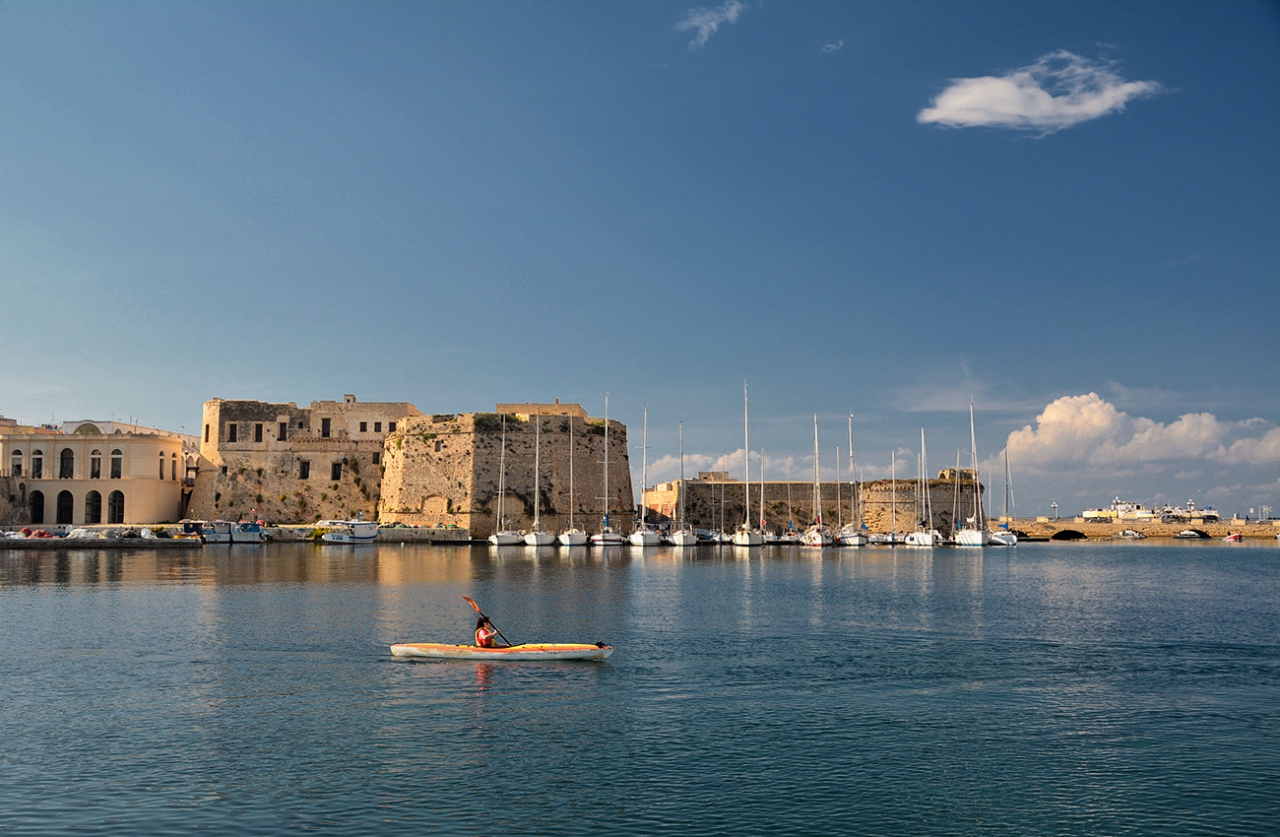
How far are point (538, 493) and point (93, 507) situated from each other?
25.1 metres

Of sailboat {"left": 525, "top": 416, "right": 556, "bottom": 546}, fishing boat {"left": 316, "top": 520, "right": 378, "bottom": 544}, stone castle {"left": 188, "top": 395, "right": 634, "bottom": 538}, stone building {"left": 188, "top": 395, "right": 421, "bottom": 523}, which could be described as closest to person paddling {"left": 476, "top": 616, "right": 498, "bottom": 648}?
sailboat {"left": 525, "top": 416, "right": 556, "bottom": 546}

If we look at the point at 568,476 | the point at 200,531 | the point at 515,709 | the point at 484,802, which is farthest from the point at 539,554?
the point at 484,802

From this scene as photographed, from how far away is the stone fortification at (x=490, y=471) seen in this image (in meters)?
52.9

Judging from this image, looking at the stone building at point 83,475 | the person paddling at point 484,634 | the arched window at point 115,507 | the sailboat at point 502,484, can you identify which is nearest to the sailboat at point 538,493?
the sailboat at point 502,484

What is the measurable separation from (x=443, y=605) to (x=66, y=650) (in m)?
8.32

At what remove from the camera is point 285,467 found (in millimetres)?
57906

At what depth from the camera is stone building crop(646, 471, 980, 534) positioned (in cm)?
6469

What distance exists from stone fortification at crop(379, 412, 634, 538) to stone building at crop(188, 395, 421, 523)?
4.03 metres

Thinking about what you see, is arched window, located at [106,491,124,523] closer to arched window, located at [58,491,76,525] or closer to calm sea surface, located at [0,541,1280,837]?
arched window, located at [58,491,76,525]

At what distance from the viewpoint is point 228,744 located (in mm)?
11250

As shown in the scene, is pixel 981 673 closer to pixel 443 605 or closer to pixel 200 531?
pixel 443 605

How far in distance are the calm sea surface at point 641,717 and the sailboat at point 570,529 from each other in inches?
942

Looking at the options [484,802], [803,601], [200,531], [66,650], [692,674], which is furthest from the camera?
[200,531]

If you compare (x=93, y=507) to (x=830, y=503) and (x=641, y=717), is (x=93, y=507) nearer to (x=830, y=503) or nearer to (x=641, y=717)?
(x=830, y=503)
